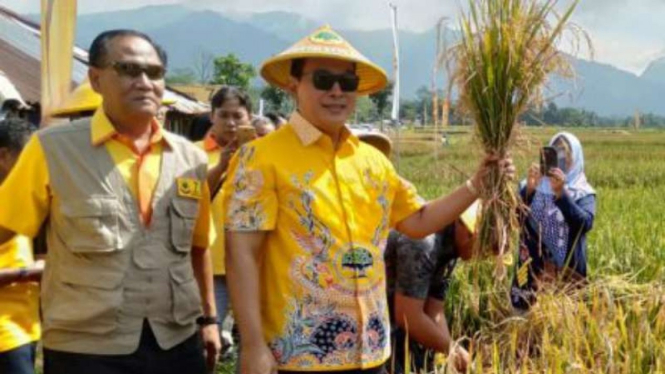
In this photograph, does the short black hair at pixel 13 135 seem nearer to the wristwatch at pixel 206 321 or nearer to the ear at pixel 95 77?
the ear at pixel 95 77

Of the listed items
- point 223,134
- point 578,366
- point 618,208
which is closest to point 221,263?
point 223,134

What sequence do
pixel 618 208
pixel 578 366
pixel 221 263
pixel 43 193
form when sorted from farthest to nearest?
pixel 618 208 < pixel 221 263 < pixel 578 366 < pixel 43 193

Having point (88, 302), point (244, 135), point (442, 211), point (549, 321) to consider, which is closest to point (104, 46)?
point (88, 302)

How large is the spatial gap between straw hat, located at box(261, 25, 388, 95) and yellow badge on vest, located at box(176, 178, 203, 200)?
1.30 ft

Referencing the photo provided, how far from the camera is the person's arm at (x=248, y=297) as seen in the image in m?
2.28

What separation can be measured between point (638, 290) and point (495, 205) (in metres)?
1.35

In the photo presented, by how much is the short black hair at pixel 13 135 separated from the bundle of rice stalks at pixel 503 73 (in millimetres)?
1502

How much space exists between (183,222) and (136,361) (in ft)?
1.30

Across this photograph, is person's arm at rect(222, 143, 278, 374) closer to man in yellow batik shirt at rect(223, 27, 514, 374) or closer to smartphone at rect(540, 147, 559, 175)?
man in yellow batik shirt at rect(223, 27, 514, 374)

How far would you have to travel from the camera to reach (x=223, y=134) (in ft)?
13.0

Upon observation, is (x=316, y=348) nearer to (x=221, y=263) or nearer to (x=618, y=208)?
(x=221, y=263)

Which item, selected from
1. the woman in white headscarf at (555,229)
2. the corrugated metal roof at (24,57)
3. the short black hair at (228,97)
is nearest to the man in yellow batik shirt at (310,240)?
the short black hair at (228,97)

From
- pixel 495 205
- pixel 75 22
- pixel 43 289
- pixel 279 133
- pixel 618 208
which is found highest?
pixel 75 22

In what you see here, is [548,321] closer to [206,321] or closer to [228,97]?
[206,321]
